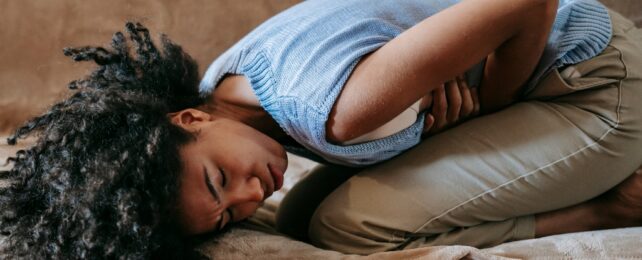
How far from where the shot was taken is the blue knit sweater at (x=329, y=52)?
31.5 inches

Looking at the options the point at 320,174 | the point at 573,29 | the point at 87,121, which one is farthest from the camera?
the point at 320,174

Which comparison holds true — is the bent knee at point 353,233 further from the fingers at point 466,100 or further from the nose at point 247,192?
the fingers at point 466,100

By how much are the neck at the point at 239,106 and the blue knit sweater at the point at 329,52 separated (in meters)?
0.02

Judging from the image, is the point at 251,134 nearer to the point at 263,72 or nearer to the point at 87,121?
the point at 263,72

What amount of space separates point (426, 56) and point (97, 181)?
436 mm

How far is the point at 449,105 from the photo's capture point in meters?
0.92

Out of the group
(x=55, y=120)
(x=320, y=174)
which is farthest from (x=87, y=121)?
(x=320, y=174)

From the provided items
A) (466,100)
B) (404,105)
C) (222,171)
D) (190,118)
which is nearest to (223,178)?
(222,171)

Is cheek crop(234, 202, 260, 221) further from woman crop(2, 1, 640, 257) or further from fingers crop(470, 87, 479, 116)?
fingers crop(470, 87, 479, 116)

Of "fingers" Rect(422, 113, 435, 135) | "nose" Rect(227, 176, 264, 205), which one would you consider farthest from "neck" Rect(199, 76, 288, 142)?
"fingers" Rect(422, 113, 435, 135)

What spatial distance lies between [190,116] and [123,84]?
109 millimetres

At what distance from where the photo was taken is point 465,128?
36.4 inches

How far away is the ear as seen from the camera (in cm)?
88

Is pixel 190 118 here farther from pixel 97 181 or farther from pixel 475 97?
pixel 475 97
